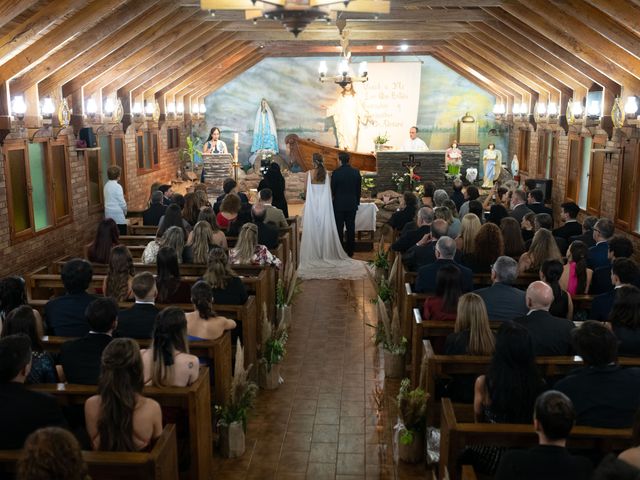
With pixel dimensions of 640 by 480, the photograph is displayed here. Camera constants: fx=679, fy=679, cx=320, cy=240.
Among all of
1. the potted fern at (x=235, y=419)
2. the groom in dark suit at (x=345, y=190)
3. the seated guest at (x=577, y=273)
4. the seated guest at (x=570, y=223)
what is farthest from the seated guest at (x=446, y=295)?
the groom in dark suit at (x=345, y=190)

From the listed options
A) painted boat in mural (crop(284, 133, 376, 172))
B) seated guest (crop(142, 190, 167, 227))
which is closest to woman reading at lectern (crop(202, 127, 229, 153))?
painted boat in mural (crop(284, 133, 376, 172))

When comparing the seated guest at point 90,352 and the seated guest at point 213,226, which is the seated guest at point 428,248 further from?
the seated guest at point 90,352

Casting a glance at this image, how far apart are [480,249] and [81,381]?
4046mm

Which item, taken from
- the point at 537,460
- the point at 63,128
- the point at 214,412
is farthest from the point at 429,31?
the point at 537,460

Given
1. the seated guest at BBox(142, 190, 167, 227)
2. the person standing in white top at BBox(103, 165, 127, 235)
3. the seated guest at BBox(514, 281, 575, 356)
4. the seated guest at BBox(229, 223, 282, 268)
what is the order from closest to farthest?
the seated guest at BBox(514, 281, 575, 356) < the seated guest at BBox(229, 223, 282, 268) < the seated guest at BBox(142, 190, 167, 227) < the person standing in white top at BBox(103, 165, 127, 235)

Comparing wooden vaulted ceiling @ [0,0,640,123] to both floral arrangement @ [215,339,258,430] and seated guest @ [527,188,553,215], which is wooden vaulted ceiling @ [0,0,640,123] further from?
floral arrangement @ [215,339,258,430]

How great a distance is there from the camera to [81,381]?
399cm

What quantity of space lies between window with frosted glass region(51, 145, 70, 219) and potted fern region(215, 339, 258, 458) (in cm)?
624

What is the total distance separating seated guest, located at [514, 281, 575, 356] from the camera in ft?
14.4

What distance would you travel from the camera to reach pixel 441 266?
5.64m

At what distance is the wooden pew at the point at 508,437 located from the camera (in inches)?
129

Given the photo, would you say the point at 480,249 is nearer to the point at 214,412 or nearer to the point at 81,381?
the point at 214,412

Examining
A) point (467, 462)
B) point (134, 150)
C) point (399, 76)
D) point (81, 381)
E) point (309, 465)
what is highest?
point (399, 76)

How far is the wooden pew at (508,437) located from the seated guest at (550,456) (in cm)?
54
